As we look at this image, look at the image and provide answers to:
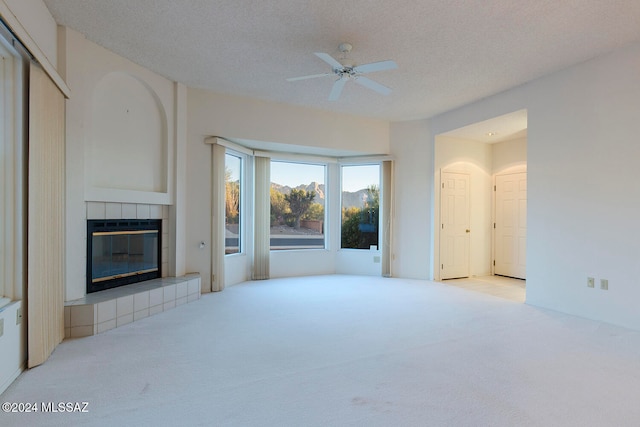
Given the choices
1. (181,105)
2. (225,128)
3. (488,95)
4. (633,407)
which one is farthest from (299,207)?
(633,407)

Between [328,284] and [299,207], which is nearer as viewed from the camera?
[328,284]

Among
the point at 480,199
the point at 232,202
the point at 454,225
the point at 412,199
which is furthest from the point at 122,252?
the point at 480,199

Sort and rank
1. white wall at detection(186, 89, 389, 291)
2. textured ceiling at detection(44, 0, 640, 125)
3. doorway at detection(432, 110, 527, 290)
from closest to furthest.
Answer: textured ceiling at detection(44, 0, 640, 125), white wall at detection(186, 89, 389, 291), doorway at detection(432, 110, 527, 290)

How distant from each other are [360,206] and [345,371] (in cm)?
428

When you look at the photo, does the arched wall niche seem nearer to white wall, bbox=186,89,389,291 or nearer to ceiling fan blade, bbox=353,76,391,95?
white wall, bbox=186,89,389,291

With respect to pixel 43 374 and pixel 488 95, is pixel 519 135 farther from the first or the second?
pixel 43 374

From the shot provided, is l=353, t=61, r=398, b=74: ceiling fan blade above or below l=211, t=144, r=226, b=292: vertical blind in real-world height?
above

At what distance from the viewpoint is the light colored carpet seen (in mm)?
1905

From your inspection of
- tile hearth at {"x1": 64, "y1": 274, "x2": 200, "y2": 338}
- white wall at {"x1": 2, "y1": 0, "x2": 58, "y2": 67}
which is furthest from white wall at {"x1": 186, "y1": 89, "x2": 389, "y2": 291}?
white wall at {"x1": 2, "y1": 0, "x2": 58, "y2": 67}

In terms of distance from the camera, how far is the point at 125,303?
345cm

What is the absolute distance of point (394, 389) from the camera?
218cm

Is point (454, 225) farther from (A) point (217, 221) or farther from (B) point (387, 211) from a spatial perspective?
(A) point (217, 221)

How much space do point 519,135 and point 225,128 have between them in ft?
15.9

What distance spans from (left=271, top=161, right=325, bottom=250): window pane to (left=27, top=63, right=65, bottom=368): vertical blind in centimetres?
345
